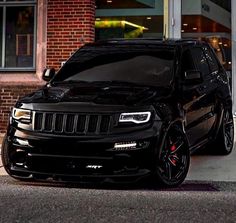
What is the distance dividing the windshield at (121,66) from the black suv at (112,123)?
0.01 metres

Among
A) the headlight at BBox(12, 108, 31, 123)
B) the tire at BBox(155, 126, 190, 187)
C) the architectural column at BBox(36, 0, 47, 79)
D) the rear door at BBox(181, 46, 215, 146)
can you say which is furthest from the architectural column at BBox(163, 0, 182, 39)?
the headlight at BBox(12, 108, 31, 123)

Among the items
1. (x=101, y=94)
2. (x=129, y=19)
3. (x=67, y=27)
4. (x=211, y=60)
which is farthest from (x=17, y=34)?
(x=101, y=94)

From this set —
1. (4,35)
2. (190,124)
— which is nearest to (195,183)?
(190,124)

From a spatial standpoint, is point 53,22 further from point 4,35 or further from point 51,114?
point 51,114

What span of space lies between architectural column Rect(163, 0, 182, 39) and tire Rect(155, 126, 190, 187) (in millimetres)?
6694

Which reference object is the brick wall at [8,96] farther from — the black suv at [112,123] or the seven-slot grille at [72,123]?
the seven-slot grille at [72,123]

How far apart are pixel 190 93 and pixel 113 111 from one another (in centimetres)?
160

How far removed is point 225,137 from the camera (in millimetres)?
8938

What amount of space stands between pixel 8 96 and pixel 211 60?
536 cm

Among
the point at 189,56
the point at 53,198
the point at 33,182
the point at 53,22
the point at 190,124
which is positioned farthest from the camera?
the point at 53,22

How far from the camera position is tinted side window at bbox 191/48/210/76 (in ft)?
26.5

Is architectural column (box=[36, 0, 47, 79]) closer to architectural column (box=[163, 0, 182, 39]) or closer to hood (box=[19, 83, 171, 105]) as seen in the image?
architectural column (box=[163, 0, 182, 39])

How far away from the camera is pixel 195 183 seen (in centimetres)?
704

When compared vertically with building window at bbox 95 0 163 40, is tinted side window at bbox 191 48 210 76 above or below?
below
